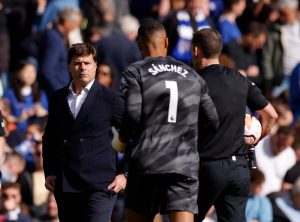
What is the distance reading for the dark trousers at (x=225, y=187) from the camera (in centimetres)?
991

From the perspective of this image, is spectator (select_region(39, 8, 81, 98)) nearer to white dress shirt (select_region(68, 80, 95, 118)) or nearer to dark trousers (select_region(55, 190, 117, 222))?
white dress shirt (select_region(68, 80, 95, 118))

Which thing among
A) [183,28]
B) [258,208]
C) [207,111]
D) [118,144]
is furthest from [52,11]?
[207,111]

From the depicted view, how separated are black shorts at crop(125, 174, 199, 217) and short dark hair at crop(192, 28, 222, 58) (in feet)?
3.91

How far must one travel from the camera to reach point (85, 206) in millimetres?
9992

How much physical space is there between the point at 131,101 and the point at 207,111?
675 millimetres

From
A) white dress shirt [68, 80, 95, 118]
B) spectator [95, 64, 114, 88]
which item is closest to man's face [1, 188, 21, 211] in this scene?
spectator [95, 64, 114, 88]

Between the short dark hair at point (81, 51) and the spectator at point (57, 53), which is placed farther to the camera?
the spectator at point (57, 53)

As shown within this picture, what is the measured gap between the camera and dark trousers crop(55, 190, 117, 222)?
392 inches

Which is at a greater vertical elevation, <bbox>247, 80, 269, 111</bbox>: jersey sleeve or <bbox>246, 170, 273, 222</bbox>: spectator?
<bbox>247, 80, 269, 111</bbox>: jersey sleeve

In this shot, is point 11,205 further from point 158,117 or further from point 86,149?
point 158,117

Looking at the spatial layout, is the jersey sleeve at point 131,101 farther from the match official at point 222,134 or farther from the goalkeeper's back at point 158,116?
the match official at point 222,134

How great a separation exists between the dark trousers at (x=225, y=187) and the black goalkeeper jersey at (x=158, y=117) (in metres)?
0.67

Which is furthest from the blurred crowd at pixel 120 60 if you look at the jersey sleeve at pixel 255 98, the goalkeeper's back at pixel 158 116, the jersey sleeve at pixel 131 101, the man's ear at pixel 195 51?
the jersey sleeve at pixel 131 101

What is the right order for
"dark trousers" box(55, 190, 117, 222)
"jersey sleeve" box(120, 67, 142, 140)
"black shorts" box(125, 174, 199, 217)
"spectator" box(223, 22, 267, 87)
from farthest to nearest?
"spectator" box(223, 22, 267, 87), "dark trousers" box(55, 190, 117, 222), "black shorts" box(125, 174, 199, 217), "jersey sleeve" box(120, 67, 142, 140)
